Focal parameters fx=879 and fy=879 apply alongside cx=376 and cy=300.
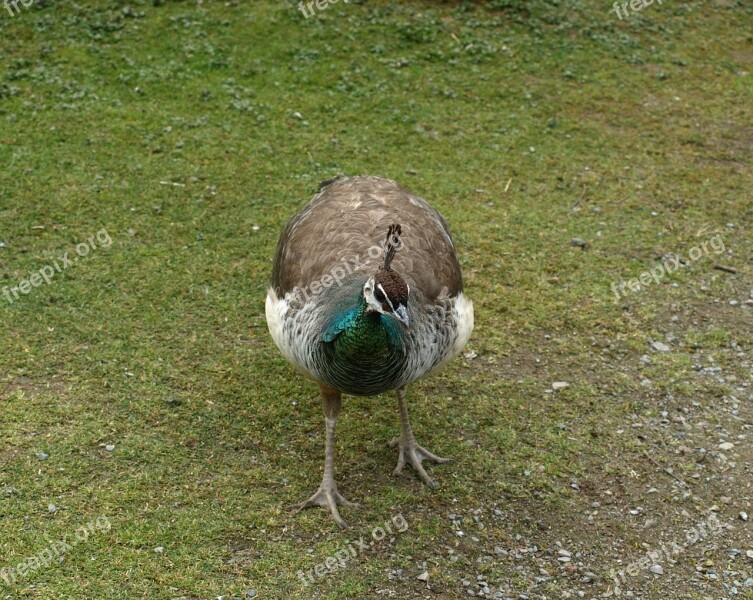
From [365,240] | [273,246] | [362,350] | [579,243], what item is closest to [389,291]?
[362,350]

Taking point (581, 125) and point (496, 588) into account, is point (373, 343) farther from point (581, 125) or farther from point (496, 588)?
point (581, 125)

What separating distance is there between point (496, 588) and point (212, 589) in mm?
1421

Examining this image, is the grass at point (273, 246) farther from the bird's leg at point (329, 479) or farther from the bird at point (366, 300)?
the bird at point (366, 300)

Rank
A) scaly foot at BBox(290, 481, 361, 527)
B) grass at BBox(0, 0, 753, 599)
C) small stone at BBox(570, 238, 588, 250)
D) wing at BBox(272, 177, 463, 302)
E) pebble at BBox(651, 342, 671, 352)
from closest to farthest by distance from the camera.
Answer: wing at BBox(272, 177, 463, 302)
grass at BBox(0, 0, 753, 599)
scaly foot at BBox(290, 481, 361, 527)
pebble at BBox(651, 342, 671, 352)
small stone at BBox(570, 238, 588, 250)

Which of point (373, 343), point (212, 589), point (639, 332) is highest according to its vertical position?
point (373, 343)

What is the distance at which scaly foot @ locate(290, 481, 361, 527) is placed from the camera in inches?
192

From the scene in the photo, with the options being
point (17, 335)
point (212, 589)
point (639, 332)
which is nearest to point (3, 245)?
point (17, 335)

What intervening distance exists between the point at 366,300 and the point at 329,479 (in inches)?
53.8

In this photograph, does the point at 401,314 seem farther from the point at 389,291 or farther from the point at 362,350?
the point at 362,350

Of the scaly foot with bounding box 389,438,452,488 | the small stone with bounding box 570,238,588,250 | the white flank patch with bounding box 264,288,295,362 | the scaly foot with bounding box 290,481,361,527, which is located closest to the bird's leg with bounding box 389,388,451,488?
the scaly foot with bounding box 389,438,452,488

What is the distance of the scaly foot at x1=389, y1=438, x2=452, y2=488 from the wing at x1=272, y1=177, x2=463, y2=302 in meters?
1.02

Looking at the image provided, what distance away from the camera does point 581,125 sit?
897 cm

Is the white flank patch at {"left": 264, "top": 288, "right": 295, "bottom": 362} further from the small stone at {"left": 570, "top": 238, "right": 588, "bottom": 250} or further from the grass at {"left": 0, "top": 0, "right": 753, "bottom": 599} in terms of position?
the small stone at {"left": 570, "top": 238, "right": 588, "bottom": 250}

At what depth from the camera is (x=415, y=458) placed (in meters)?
5.24
